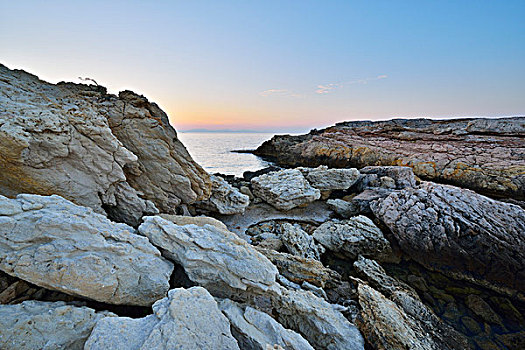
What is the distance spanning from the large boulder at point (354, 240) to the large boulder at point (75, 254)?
6.32 m

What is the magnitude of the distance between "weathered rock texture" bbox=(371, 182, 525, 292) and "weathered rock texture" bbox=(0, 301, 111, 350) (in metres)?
9.55

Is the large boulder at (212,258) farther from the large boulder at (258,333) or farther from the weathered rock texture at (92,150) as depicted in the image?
the weathered rock texture at (92,150)

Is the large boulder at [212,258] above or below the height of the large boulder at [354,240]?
above

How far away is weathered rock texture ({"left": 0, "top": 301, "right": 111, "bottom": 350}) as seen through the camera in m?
2.53

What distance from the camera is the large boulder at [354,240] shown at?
8.18 m

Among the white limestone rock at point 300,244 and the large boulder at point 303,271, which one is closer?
the large boulder at point 303,271

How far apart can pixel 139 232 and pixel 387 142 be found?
89.1 ft

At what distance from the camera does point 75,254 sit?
10.8ft

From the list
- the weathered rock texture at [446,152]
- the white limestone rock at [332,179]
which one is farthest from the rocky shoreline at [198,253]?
the weathered rock texture at [446,152]

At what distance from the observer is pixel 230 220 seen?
33.3ft

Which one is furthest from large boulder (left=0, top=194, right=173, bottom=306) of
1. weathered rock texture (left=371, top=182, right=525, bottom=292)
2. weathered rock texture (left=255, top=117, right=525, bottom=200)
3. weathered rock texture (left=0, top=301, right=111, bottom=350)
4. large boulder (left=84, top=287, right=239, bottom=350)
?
weathered rock texture (left=255, top=117, right=525, bottom=200)

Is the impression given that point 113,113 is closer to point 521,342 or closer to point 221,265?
point 221,265

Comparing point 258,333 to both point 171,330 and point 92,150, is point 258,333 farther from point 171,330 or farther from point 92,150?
point 92,150

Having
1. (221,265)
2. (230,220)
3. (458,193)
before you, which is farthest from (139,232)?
(458,193)
